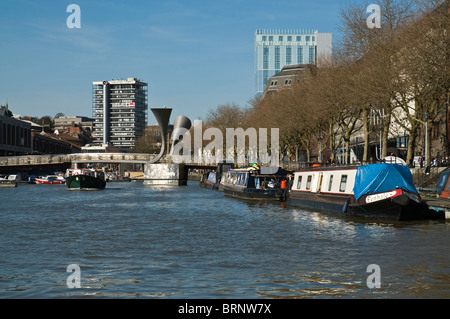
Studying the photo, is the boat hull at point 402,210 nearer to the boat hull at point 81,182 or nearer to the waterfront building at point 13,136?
the boat hull at point 81,182

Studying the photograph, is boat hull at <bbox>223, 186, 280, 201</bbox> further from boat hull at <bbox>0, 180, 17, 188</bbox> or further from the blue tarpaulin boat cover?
boat hull at <bbox>0, 180, 17, 188</bbox>

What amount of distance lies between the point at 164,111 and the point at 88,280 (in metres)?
102

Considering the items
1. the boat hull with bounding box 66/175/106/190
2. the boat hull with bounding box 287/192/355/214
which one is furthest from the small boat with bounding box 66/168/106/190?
the boat hull with bounding box 287/192/355/214

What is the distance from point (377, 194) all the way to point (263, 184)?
24.8 meters

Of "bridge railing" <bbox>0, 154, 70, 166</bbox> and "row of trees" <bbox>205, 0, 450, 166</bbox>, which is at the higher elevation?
"row of trees" <bbox>205, 0, 450, 166</bbox>

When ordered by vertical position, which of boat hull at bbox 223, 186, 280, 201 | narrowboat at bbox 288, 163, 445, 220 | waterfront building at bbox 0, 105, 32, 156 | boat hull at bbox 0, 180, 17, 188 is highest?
waterfront building at bbox 0, 105, 32, 156

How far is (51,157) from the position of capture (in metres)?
123

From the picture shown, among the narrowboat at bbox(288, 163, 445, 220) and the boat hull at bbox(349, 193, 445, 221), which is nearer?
the boat hull at bbox(349, 193, 445, 221)

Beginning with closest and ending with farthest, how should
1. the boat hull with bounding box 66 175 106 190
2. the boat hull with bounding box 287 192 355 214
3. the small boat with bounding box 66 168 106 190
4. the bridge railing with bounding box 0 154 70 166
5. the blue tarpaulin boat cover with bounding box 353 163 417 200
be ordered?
the blue tarpaulin boat cover with bounding box 353 163 417 200 < the boat hull with bounding box 287 192 355 214 < the boat hull with bounding box 66 175 106 190 < the small boat with bounding box 66 168 106 190 < the bridge railing with bounding box 0 154 70 166

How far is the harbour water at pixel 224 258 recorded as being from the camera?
16.2 metres

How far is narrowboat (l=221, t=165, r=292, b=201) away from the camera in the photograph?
56.3 meters

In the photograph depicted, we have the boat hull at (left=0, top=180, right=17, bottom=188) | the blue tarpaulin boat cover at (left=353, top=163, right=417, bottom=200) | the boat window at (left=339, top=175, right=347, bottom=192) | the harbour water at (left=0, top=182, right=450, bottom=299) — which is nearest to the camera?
the harbour water at (left=0, top=182, right=450, bottom=299)

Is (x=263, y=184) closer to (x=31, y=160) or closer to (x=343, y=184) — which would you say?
(x=343, y=184)
